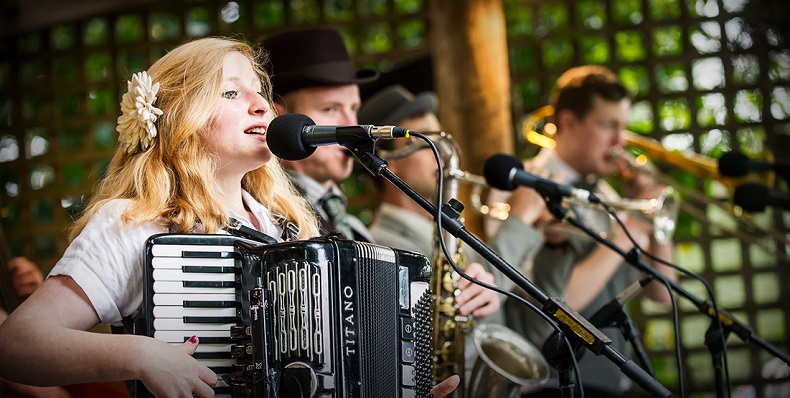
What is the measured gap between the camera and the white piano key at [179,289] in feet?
7.31

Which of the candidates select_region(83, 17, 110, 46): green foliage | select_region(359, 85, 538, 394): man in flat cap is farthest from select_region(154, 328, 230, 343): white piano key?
select_region(83, 17, 110, 46): green foliage

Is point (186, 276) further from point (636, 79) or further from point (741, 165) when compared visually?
point (636, 79)

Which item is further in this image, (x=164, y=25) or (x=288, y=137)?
(x=164, y=25)

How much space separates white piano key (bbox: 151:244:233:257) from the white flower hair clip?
1.42 ft

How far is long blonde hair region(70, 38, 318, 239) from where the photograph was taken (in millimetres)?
2459

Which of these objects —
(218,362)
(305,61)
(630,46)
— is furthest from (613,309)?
(630,46)

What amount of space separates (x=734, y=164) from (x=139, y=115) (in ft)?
8.53

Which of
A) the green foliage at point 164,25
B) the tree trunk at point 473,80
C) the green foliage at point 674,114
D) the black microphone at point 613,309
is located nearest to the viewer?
the black microphone at point 613,309

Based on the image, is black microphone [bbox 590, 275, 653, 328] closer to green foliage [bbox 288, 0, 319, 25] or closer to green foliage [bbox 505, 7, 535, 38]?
green foliage [bbox 505, 7, 535, 38]

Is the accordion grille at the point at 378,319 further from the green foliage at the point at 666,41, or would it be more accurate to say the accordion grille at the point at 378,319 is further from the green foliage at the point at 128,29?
the green foliage at the point at 128,29

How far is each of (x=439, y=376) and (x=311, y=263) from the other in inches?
54.9

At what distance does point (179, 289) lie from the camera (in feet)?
7.36

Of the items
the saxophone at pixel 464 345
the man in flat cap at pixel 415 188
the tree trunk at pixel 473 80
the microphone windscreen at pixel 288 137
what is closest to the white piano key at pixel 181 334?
the microphone windscreen at pixel 288 137

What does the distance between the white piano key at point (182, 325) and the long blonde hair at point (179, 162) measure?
0.93 ft
